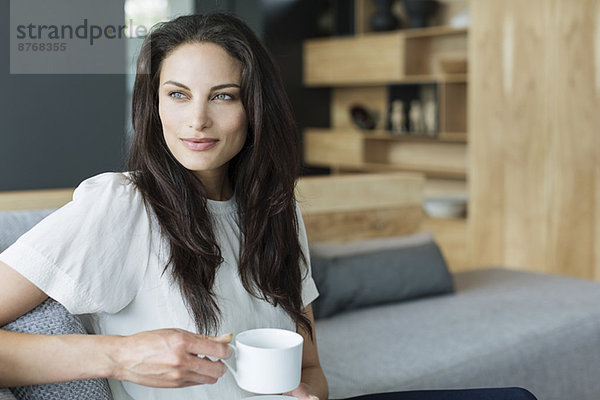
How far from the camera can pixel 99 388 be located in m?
1.14

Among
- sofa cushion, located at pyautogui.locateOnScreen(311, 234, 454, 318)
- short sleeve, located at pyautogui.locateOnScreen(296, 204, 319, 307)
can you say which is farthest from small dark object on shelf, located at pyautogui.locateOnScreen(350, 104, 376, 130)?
short sleeve, located at pyautogui.locateOnScreen(296, 204, 319, 307)

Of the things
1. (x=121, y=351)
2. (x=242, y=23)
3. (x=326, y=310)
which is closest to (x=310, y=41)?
(x=326, y=310)

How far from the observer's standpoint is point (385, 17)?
5.31 m

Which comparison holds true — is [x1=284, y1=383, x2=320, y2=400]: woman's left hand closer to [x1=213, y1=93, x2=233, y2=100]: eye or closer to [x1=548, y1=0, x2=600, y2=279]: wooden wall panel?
[x1=213, y1=93, x2=233, y2=100]: eye

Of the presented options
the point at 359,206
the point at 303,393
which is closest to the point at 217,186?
the point at 303,393

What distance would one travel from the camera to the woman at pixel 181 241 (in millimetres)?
1024

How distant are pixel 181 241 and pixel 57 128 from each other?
7.18 feet

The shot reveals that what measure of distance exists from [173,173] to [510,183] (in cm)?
337

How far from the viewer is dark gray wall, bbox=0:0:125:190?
303cm

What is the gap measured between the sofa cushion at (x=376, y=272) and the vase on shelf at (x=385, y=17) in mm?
2788

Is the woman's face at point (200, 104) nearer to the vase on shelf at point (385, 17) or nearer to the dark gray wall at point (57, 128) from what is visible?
the dark gray wall at point (57, 128)

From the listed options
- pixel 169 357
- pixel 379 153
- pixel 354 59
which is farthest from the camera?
pixel 379 153

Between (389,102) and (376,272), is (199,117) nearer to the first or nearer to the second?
(376,272)

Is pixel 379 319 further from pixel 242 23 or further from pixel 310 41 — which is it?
pixel 310 41
